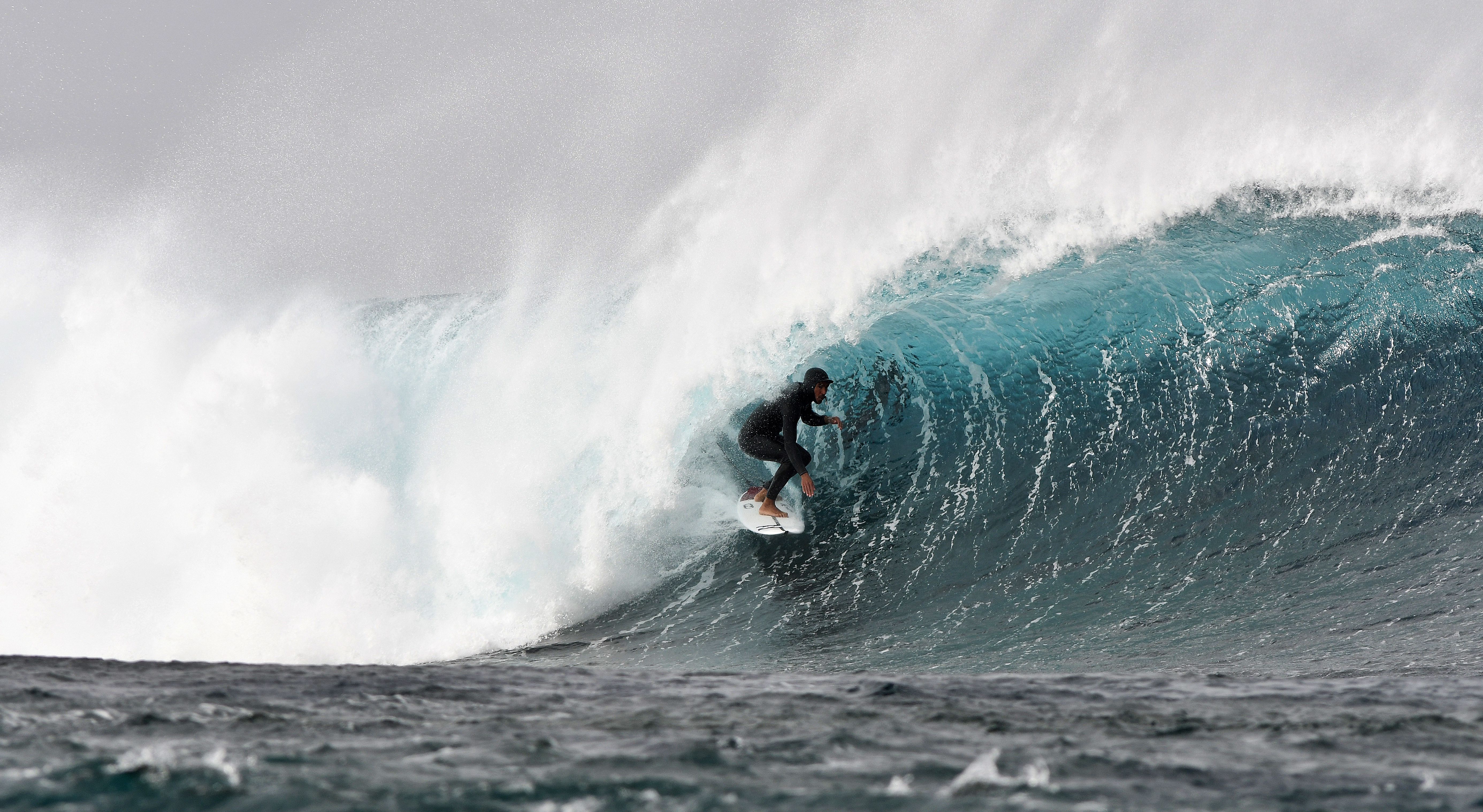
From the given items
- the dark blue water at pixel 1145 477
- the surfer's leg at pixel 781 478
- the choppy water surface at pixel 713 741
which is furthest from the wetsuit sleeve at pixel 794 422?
the choppy water surface at pixel 713 741

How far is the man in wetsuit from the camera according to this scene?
25.8 ft

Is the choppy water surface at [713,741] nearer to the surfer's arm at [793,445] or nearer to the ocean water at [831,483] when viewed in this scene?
the ocean water at [831,483]

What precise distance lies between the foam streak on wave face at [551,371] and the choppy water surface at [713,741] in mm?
4959

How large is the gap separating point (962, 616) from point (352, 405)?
25.8ft

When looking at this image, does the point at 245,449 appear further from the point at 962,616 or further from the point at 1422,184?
the point at 1422,184

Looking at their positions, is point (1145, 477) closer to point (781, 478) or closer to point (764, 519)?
point (781, 478)

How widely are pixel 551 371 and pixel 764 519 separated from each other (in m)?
3.66

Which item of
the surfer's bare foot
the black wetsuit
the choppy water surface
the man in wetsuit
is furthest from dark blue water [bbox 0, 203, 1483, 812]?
the black wetsuit

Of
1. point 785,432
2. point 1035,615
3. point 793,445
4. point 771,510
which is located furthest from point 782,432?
point 1035,615

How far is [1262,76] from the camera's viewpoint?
1304cm

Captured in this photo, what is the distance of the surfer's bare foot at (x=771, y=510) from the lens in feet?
28.2

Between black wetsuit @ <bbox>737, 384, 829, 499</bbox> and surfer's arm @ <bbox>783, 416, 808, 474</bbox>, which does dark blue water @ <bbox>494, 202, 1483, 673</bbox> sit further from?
surfer's arm @ <bbox>783, 416, 808, 474</bbox>

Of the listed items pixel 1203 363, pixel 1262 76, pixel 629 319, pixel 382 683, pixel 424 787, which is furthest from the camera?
pixel 1262 76

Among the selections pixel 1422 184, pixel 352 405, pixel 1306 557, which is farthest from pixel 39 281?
pixel 1422 184
